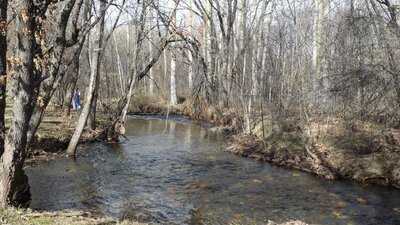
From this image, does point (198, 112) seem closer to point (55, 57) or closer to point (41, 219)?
point (55, 57)

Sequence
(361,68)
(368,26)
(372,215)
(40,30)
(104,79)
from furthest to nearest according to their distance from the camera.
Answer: (104,79) < (368,26) < (361,68) < (372,215) < (40,30)

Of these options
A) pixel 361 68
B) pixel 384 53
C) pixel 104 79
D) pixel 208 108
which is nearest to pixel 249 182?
pixel 361 68

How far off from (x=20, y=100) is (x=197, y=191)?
18.6 ft

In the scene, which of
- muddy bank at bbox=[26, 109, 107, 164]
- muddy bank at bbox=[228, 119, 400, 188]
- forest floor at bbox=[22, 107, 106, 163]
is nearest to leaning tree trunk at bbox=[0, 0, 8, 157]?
muddy bank at bbox=[26, 109, 107, 164]

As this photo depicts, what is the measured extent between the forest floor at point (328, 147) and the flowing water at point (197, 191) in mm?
663

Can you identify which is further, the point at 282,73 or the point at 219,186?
the point at 282,73

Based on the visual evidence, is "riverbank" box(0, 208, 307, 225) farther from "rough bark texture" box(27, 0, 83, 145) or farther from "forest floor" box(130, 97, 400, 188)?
"forest floor" box(130, 97, 400, 188)

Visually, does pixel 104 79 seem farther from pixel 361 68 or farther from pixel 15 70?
pixel 15 70

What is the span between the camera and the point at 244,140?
1888 centimetres

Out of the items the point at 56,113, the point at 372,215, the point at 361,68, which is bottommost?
the point at 372,215

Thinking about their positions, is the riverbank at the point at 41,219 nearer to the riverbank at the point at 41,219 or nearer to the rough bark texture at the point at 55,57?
the riverbank at the point at 41,219

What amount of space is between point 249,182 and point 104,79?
65.9 feet

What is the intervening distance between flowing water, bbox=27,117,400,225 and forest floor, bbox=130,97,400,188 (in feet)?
2.18

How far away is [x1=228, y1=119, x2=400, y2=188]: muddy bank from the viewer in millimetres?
13805
